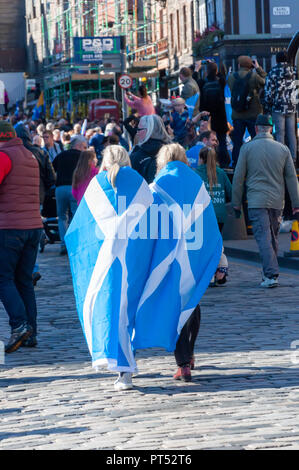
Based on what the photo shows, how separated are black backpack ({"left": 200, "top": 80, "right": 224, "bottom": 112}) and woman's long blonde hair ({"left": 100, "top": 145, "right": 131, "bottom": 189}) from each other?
12.5 m

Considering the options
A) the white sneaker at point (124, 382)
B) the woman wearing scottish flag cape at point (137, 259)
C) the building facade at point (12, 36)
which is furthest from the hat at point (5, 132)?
the building facade at point (12, 36)

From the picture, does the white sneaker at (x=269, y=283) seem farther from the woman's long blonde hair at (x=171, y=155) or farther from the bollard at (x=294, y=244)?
the woman's long blonde hair at (x=171, y=155)

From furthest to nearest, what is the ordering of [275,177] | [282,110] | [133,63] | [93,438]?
[133,63] < [282,110] < [275,177] < [93,438]

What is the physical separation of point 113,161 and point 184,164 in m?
0.53

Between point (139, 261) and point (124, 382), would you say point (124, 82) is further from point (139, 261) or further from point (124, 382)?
point (124, 382)

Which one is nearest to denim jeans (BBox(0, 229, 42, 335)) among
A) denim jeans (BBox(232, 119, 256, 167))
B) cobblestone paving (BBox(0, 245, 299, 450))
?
cobblestone paving (BBox(0, 245, 299, 450))

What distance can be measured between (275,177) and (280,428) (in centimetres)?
696

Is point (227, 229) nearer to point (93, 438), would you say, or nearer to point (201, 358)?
point (201, 358)

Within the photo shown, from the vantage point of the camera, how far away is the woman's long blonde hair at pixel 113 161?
7.22 m

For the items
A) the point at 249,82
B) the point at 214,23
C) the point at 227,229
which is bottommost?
the point at 227,229

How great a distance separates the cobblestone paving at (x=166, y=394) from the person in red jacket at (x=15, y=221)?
0.23m

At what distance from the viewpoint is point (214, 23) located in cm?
4478

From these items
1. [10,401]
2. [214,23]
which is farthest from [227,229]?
[214,23]

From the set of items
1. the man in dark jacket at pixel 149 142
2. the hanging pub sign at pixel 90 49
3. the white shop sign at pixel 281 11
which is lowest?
the man in dark jacket at pixel 149 142
